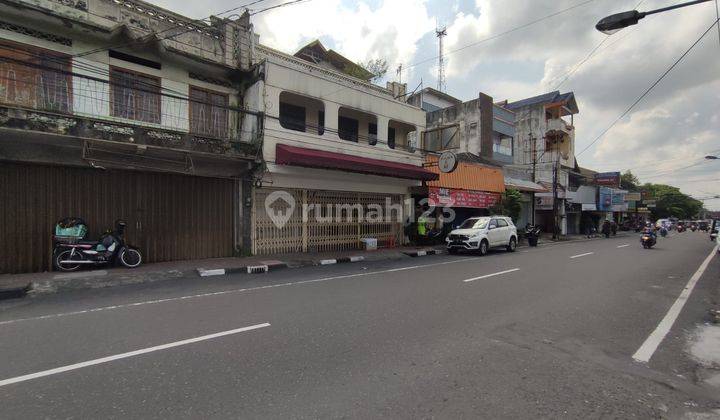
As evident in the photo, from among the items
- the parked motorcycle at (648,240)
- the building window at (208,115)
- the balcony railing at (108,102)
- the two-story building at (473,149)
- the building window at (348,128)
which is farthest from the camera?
the two-story building at (473,149)

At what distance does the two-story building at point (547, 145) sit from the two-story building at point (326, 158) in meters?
21.4

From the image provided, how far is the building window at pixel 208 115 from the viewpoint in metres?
12.4

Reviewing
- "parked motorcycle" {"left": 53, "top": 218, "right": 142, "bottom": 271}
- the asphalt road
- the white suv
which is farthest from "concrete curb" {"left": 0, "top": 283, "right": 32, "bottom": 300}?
the white suv

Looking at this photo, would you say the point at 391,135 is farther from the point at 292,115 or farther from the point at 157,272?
the point at 157,272

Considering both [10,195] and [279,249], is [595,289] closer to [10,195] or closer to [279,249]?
[279,249]

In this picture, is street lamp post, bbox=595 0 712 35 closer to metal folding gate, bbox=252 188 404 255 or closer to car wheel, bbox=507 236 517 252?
metal folding gate, bbox=252 188 404 255

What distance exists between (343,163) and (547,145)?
97.7 feet

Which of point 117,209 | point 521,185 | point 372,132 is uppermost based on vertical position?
point 372,132

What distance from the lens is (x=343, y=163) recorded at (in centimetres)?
1398

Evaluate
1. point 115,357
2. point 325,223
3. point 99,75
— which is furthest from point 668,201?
point 115,357

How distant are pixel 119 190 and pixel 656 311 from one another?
525 inches

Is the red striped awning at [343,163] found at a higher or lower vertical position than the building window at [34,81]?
lower

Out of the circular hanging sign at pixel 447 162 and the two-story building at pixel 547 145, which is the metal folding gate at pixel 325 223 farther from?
the two-story building at pixel 547 145

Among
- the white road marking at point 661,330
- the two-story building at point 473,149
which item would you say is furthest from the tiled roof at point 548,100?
the white road marking at point 661,330
